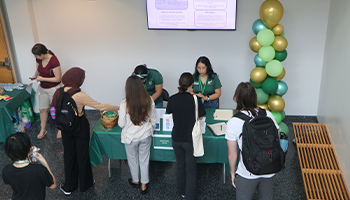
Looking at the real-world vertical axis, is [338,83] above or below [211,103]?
above

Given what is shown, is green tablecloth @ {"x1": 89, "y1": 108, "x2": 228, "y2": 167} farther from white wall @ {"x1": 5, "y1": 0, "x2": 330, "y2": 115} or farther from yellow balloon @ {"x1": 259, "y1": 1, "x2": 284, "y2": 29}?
white wall @ {"x1": 5, "y1": 0, "x2": 330, "y2": 115}

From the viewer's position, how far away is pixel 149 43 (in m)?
4.76

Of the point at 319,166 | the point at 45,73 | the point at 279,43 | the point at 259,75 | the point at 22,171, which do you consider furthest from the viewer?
the point at 45,73

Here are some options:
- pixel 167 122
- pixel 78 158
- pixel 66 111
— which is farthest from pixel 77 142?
pixel 167 122

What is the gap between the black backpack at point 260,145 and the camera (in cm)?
198

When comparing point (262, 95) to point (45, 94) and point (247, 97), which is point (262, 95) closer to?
point (247, 97)

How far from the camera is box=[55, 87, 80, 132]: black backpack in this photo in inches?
103

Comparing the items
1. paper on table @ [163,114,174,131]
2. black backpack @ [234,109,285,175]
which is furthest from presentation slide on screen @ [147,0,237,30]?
black backpack @ [234,109,285,175]

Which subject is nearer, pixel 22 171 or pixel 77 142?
pixel 22 171

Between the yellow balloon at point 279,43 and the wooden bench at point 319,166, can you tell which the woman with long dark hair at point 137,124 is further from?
the yellow balloon at point 279,43

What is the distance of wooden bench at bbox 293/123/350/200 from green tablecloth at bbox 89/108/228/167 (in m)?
0.95

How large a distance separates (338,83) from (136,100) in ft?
8.55

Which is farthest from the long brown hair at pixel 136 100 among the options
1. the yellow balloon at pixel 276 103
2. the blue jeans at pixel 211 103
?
the yellow balloon at pixel 276 103

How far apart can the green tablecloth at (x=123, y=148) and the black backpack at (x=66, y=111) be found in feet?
1.43
